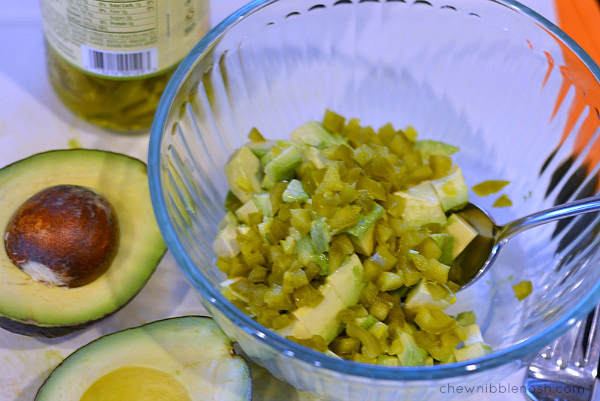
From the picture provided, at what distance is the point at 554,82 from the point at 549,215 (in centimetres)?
22

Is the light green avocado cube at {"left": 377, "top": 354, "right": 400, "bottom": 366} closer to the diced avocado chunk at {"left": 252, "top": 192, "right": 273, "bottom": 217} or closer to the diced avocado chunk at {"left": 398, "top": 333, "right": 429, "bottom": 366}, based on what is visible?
the diced avocado chunk at {"left": 398, "top": 333, "right": 429, "bottom": 366}

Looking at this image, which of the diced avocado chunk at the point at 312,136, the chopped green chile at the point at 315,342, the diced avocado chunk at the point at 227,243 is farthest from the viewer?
the diced avocado chunk at the point at 312,136

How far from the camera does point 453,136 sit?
1033 mm

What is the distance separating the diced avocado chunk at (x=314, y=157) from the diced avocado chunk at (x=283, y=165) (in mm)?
12

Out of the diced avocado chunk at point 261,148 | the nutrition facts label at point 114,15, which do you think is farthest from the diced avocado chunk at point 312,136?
the nutrition facts label at point 114,15

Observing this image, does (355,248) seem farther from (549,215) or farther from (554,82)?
(554,82)

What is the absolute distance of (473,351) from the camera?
0.77m

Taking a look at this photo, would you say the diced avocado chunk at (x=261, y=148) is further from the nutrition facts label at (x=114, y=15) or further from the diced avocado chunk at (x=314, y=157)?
the nutrition facts label at (x=114, y=15)

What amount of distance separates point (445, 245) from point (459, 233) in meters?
0.04

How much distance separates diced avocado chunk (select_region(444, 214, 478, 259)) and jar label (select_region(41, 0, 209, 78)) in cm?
46

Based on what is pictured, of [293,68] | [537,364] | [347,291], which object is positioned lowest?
[537,364]

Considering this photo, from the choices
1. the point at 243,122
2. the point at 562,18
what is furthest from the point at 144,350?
the point at 562,18

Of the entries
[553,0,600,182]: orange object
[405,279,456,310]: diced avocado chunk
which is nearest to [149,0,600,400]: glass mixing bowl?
[553,0,600,182]: orange object

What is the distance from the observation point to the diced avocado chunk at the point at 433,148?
0.98 metres
